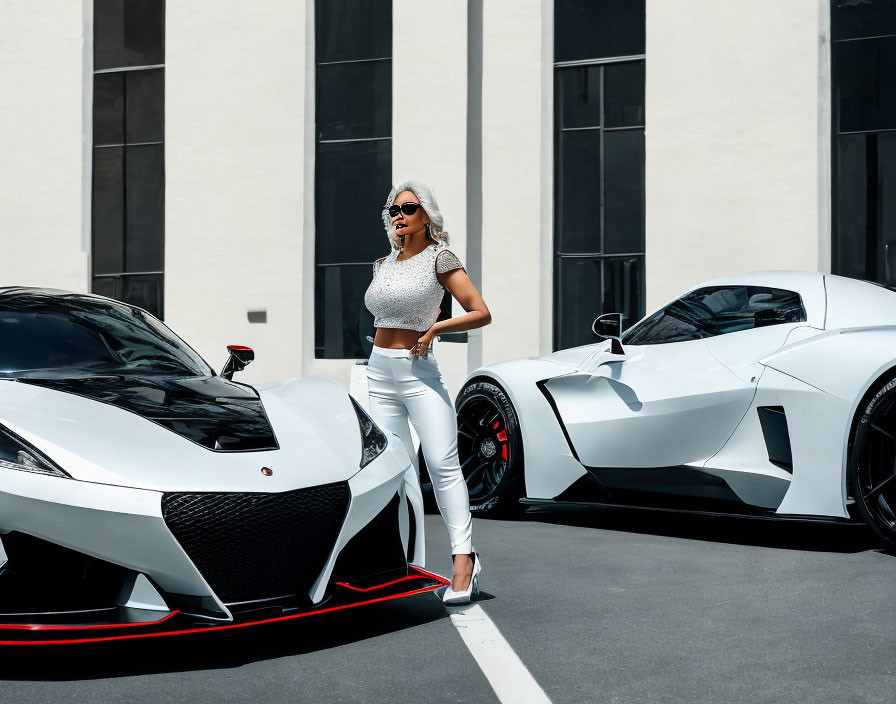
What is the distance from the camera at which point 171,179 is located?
1457 centimetres

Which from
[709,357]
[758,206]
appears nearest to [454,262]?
[709,357]

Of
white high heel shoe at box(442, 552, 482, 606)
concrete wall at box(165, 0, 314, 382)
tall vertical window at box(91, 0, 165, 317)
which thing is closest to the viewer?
white high heel shoe at box(442, 552, 482, 606)

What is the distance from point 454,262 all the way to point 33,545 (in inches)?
83.9

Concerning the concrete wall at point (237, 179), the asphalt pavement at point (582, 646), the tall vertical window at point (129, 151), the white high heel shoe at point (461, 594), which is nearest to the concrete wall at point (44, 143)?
the tall vertical window at point (129, 151)

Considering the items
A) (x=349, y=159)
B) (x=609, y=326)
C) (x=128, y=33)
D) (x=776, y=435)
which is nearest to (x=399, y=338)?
(x=609, y=326)

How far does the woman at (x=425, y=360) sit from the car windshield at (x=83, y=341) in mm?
934

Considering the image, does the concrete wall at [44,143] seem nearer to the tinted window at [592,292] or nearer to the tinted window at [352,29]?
the tinted window at [352,29]

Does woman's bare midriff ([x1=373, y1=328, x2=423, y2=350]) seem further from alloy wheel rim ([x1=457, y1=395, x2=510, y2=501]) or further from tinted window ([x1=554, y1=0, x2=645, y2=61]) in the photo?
tinted window ([x1=554, y1=0, x2=645, y2=61])

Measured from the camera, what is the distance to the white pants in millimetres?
4867

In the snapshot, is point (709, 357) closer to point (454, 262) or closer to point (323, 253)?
point (454, 262)

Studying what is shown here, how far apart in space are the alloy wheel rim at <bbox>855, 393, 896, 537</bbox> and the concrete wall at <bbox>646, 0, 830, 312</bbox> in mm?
6602

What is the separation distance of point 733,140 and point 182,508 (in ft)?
32.1

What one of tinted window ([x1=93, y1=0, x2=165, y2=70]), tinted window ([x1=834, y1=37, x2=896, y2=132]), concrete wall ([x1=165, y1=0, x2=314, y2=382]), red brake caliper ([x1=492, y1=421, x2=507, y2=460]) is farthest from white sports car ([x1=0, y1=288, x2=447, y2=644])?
tinted window ([x1=93, y1=0, x2=165, y2=70])

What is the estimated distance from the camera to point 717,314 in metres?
6.58
